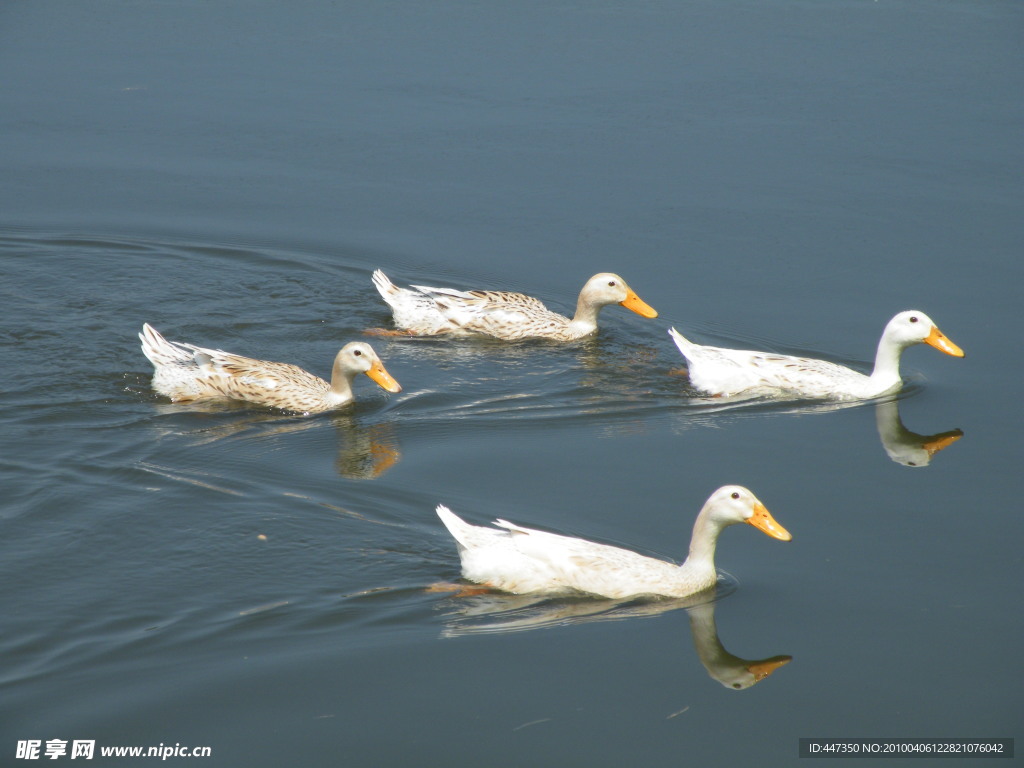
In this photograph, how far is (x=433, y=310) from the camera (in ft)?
41.5

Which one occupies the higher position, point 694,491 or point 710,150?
point 710,150

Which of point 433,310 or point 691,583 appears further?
point 433,310

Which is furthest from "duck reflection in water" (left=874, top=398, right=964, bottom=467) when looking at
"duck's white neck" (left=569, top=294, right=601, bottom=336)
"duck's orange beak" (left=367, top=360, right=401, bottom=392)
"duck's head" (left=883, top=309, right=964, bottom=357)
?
"duck's orange beak" (left=367, top=360, right=401, bottom=392)

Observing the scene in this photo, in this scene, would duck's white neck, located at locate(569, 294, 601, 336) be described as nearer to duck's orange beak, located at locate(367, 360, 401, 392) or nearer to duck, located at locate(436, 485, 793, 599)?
duck's orange beak, located at locate(367, 360, 401, 392)

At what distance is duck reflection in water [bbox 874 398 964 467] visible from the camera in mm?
10258

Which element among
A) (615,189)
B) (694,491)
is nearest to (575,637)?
(694,491)

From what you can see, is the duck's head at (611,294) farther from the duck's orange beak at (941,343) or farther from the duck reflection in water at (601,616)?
the duck reflection in water at (601,616)

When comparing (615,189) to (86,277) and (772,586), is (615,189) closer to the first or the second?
(86,277)

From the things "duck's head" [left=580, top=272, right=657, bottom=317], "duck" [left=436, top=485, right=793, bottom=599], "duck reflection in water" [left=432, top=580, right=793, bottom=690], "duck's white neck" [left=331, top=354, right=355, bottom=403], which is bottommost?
"duck reflection in water" [left=432, top=580, right=793, bottom=690]

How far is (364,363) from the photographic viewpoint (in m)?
11.0

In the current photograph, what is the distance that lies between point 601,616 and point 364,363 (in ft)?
13.3

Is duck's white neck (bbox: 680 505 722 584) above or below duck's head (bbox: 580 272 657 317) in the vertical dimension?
below

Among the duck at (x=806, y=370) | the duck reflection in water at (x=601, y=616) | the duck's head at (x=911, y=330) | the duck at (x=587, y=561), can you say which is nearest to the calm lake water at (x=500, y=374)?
the duck reflection in water at (x=601, y=616)

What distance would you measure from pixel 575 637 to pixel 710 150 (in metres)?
10.2
